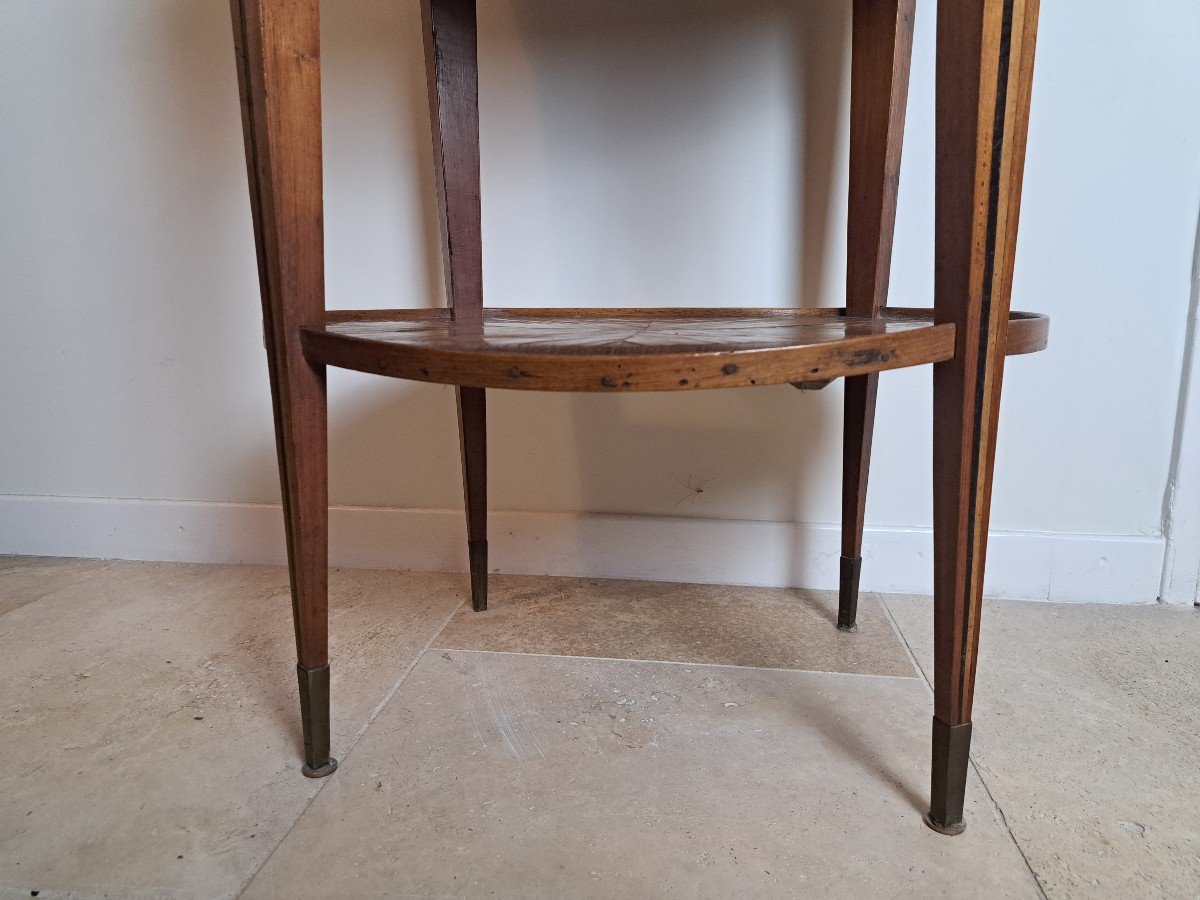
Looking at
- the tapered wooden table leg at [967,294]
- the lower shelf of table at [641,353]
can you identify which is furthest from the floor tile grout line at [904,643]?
the lower shelf of table at [641,353]

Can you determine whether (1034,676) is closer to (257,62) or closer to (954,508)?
(954,508)

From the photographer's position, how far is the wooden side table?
1.79 feet

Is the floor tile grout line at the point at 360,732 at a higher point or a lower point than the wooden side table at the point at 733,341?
lower

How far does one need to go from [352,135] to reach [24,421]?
0.84 meters

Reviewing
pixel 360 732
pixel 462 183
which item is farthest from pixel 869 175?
pixel 360 732

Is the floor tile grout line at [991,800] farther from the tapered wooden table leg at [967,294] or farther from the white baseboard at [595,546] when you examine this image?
the white baseboard at [595,546]

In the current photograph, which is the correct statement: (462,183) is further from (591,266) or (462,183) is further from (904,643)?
(904,643)

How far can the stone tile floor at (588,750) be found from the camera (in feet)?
2.08

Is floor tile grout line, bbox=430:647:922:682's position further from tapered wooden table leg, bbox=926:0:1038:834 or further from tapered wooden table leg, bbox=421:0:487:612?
tapered wooden table leg, bbox=926:0:1038:834

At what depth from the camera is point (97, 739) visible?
2.73 feet

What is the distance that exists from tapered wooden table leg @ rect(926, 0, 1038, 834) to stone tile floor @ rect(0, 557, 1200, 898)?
115 mm

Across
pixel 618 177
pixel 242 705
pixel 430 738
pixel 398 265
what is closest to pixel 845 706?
pixel 430 738

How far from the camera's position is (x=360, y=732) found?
0.84m

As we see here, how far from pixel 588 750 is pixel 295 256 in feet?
1.86
